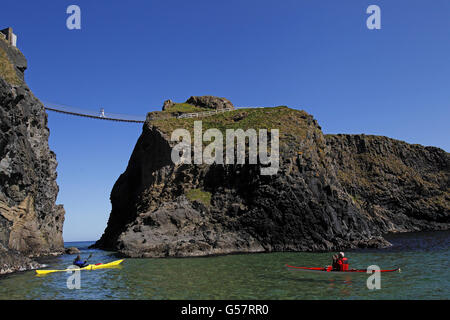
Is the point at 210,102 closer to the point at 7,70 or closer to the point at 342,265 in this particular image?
the point at 7,70

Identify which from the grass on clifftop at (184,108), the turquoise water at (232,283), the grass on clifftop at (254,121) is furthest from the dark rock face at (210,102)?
the turquoise water at (232,283)

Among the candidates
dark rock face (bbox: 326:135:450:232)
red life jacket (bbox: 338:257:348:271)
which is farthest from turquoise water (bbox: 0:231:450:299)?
dark rock face (bbox: 326:135:450:232)

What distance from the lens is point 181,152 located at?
185ft

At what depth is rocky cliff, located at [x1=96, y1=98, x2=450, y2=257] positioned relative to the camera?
43.4 metres

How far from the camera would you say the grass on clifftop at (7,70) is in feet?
137

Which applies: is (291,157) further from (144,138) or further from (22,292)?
(22,292)

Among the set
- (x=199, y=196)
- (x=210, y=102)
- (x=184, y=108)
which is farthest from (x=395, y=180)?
(x=199, y=196)

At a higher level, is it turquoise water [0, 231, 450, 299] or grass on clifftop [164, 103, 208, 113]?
grass on clifftop [164, 103, 208, 113]

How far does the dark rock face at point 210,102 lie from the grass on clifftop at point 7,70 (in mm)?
40541

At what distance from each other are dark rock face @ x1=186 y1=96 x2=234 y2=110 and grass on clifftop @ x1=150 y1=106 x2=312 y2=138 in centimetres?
890

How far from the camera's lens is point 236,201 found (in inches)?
1897

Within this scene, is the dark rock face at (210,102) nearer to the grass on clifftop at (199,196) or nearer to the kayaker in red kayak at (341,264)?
the grass on clifftop at (199,196)

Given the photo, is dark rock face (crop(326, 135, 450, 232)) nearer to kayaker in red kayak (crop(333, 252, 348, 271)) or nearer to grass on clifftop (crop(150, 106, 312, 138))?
grass on clifftop (crop(150, 106, 312, 138))
